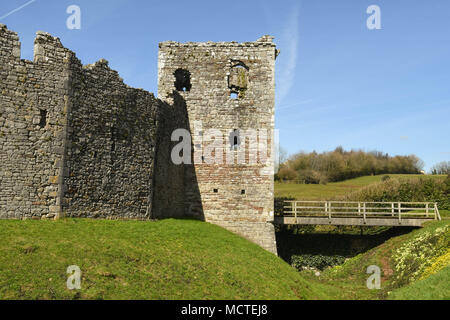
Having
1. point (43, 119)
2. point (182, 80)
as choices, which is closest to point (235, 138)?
point (182, 80)

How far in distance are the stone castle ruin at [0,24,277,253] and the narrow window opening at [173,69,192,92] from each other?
11cm

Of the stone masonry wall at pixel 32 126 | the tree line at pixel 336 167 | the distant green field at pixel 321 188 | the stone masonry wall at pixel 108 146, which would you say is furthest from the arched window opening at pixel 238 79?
the tree line at pixel 336 167

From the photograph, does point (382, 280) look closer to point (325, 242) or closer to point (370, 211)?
point (325, 242)

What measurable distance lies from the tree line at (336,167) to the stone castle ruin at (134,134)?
31.8m

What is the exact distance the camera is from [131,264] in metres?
11.5

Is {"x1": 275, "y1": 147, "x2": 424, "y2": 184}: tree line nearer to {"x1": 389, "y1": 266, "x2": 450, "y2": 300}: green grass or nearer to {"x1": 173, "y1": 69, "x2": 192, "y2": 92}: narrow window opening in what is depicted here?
{"x1": 173, "y1": 69, "x2": 192, "y2": 92}: narrow window opening

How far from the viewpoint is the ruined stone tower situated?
67.1 feet

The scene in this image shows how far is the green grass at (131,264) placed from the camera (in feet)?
31.6

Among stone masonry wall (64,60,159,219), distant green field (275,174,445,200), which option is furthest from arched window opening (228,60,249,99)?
distant green field (275,174,445,200)

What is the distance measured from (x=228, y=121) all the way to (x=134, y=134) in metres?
5.94

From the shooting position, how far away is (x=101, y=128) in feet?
49.9

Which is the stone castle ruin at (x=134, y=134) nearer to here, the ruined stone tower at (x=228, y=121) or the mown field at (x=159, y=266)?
the ruined stone tower at (x=228, y=121)
